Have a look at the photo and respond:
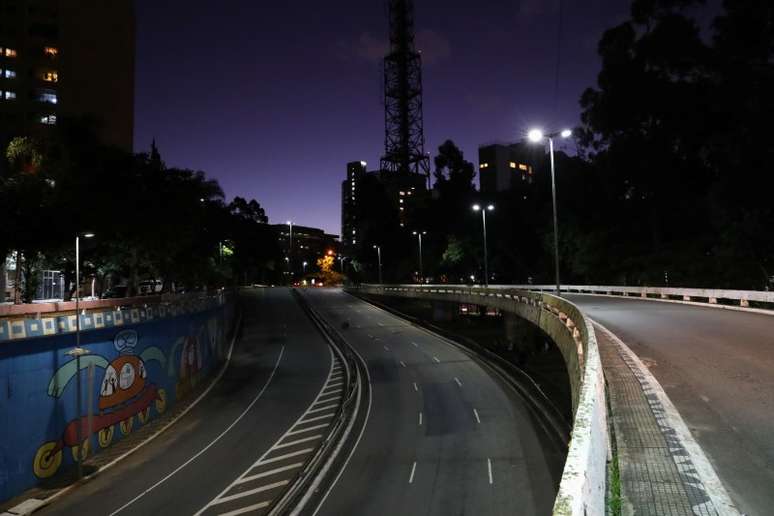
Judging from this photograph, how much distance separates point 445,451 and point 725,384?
15.5 meters

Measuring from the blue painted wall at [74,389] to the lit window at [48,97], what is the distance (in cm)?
6819

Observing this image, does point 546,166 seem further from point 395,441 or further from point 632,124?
point 395,441

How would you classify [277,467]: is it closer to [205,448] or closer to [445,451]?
[205,448]

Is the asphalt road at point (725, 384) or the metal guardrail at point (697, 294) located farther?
the metal guardrail at point (697, 294)

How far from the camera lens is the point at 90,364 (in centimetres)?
2461

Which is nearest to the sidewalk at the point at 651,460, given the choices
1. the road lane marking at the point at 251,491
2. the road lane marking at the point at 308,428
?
the road lane marking at the point at 251,491

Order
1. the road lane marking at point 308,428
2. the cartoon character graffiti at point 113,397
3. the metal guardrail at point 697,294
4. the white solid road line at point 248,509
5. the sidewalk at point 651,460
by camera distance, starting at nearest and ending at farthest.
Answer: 1. the sidewalk at point 651,460
2. the white solid road line at point 248,509
3. the cartoon character graffiti at point 113,397
4. the metal guardrail at point 697,294
5. the road lane marking at point 308,428

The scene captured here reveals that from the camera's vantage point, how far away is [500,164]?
15488 centimetres

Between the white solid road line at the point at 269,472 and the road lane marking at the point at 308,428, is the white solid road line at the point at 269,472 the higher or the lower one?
the lower one

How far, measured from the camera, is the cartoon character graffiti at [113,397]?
22.2 metres

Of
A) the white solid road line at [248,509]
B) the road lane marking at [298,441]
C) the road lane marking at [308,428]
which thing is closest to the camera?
the white solid road line at [248,509]

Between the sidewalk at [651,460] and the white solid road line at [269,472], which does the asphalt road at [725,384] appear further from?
the white solid road line at [269,472]

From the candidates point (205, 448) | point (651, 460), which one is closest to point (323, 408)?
point (205, 448)

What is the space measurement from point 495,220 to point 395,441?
70654mm
